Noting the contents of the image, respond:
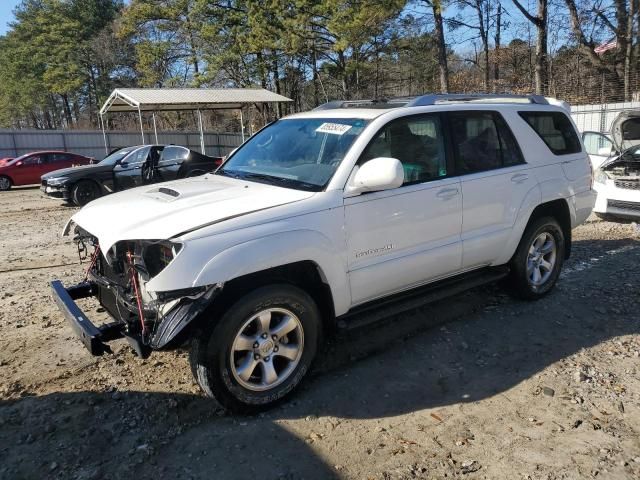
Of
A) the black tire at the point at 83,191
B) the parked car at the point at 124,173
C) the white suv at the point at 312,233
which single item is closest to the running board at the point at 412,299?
the white suv at the point at 312,233

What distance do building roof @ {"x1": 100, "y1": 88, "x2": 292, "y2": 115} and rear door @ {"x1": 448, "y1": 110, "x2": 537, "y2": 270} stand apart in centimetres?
1698

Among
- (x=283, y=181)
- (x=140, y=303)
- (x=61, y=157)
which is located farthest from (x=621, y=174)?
(x=61, y=157)

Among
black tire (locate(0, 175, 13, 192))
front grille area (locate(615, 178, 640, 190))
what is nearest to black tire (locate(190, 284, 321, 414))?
front grille area (locate(615, 178, 640, 190))

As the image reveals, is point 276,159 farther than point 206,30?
No

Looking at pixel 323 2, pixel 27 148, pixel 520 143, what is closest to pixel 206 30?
A: pixel 323 2

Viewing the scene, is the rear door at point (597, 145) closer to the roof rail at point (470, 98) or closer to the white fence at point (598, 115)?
the roof rail at point (470, 98)

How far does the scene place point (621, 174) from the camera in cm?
875

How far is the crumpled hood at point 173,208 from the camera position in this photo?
3072 mm

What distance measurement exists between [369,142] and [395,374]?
67.7 inches

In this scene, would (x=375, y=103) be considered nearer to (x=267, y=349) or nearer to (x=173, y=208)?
(x=173, y=208)

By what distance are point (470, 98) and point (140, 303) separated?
3.38 meters

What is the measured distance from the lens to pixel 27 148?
26.8 meters

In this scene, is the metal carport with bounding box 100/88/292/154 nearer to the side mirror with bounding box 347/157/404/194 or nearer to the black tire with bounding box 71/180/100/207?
the black tire with bounding box 71/180/100/207

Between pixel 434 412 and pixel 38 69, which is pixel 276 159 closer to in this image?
pixel 434 412
